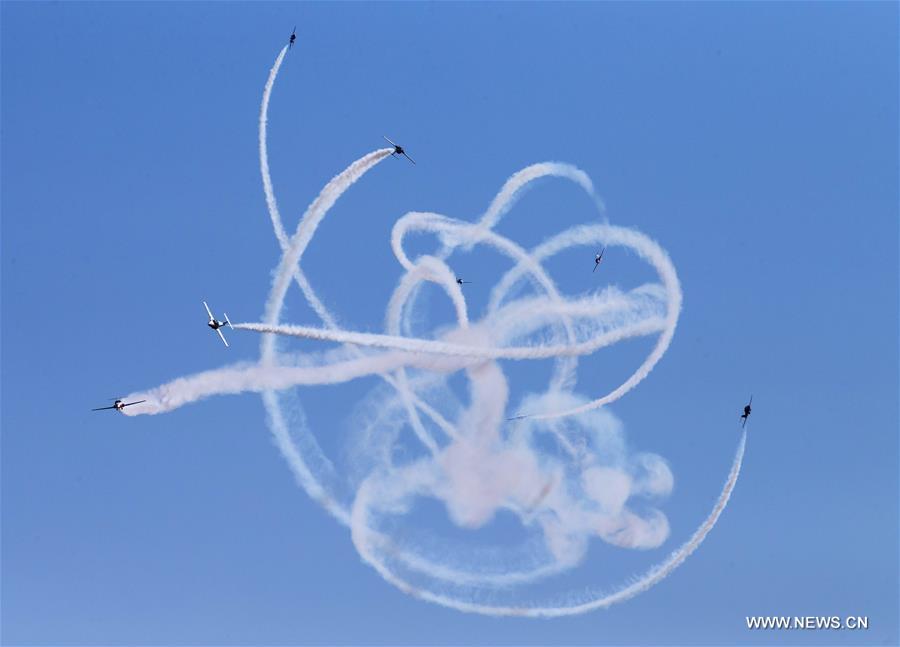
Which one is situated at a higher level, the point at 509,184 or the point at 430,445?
the point at 509,184

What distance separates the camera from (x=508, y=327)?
8588 centimetres

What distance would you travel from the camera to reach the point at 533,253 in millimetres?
88000

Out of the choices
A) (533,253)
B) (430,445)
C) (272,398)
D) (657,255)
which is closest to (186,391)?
(272,398)

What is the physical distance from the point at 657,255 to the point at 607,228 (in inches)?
118

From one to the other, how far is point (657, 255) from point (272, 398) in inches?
832

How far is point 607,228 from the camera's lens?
87.7 metres

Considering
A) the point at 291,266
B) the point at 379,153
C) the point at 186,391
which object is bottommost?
the point at 186,391

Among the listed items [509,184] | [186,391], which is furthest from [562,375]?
[186,391]

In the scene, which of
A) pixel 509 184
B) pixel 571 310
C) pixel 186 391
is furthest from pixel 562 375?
pixel 186 391

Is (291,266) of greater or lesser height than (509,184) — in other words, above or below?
below

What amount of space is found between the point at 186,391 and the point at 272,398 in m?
4.32

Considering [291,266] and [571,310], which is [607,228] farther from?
[291,266]

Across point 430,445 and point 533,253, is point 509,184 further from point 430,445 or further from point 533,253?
point 430,445

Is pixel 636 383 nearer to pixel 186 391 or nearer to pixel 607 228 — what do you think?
pixel 607 228
